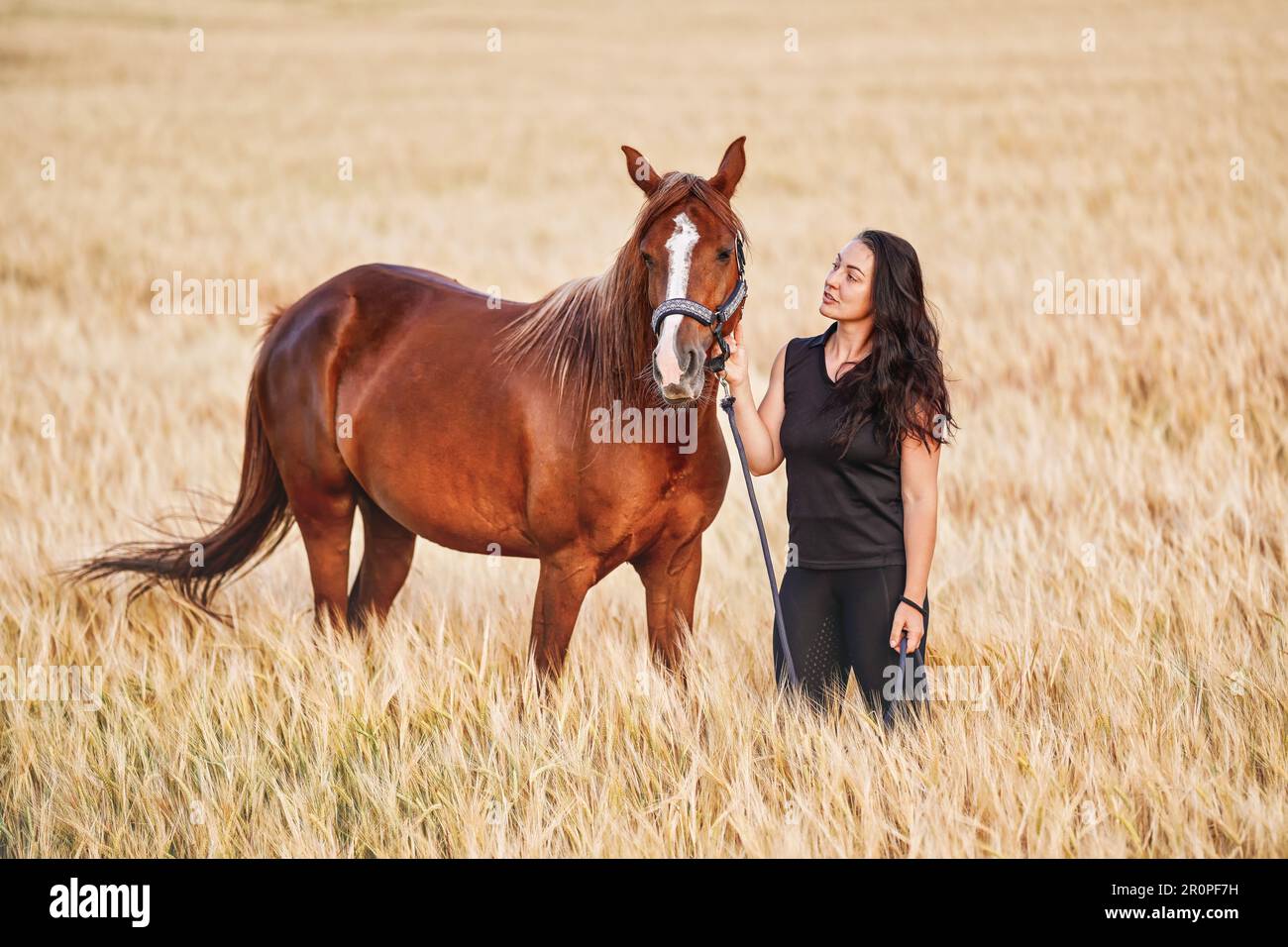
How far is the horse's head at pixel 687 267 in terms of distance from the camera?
3.03 m

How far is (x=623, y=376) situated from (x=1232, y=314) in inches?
277

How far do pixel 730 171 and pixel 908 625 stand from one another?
1504 mm

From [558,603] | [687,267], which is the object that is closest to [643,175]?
[687,267]

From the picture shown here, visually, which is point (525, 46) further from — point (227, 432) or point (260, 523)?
point (260, 523)

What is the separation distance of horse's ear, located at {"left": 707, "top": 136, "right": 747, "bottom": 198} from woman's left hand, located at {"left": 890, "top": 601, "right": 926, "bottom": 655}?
4.57 feet

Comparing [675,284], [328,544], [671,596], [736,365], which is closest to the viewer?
[675,284]

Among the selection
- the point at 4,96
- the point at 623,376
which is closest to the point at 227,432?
the point at 623,376

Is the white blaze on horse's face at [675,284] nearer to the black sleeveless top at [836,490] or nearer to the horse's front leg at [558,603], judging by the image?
the black sleeveless top at [836,490]

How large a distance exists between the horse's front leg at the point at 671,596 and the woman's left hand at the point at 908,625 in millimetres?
739

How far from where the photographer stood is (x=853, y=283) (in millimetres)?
3512

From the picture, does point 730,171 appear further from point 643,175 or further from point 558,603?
point 558,603

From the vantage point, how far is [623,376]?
362cm

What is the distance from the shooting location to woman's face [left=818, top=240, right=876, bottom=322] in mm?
3502

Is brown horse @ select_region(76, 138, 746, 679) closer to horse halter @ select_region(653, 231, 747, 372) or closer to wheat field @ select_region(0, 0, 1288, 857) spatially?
horse halter @ select_region(653, 231, 747, 372)
